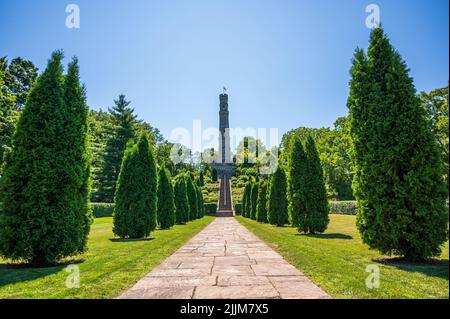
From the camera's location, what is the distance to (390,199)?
19.4ft

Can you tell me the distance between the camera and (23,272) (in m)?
5.44

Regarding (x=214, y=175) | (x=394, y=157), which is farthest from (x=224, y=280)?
(x=214, y=175)

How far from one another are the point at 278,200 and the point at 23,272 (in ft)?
47.4

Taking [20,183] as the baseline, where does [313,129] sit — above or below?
above

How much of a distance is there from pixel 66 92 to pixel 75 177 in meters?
2.05

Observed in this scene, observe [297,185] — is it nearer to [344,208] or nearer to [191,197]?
[191,197]

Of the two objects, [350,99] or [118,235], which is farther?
[118,235]

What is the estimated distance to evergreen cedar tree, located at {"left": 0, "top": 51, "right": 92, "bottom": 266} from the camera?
601cm

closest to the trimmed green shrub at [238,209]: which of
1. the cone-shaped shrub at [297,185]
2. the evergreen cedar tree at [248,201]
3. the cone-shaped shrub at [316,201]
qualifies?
the evergreen cedar tree at [248,201]

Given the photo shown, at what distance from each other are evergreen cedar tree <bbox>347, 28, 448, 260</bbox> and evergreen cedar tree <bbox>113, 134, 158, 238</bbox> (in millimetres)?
8151

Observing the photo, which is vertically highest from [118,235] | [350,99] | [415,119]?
[350,99]
